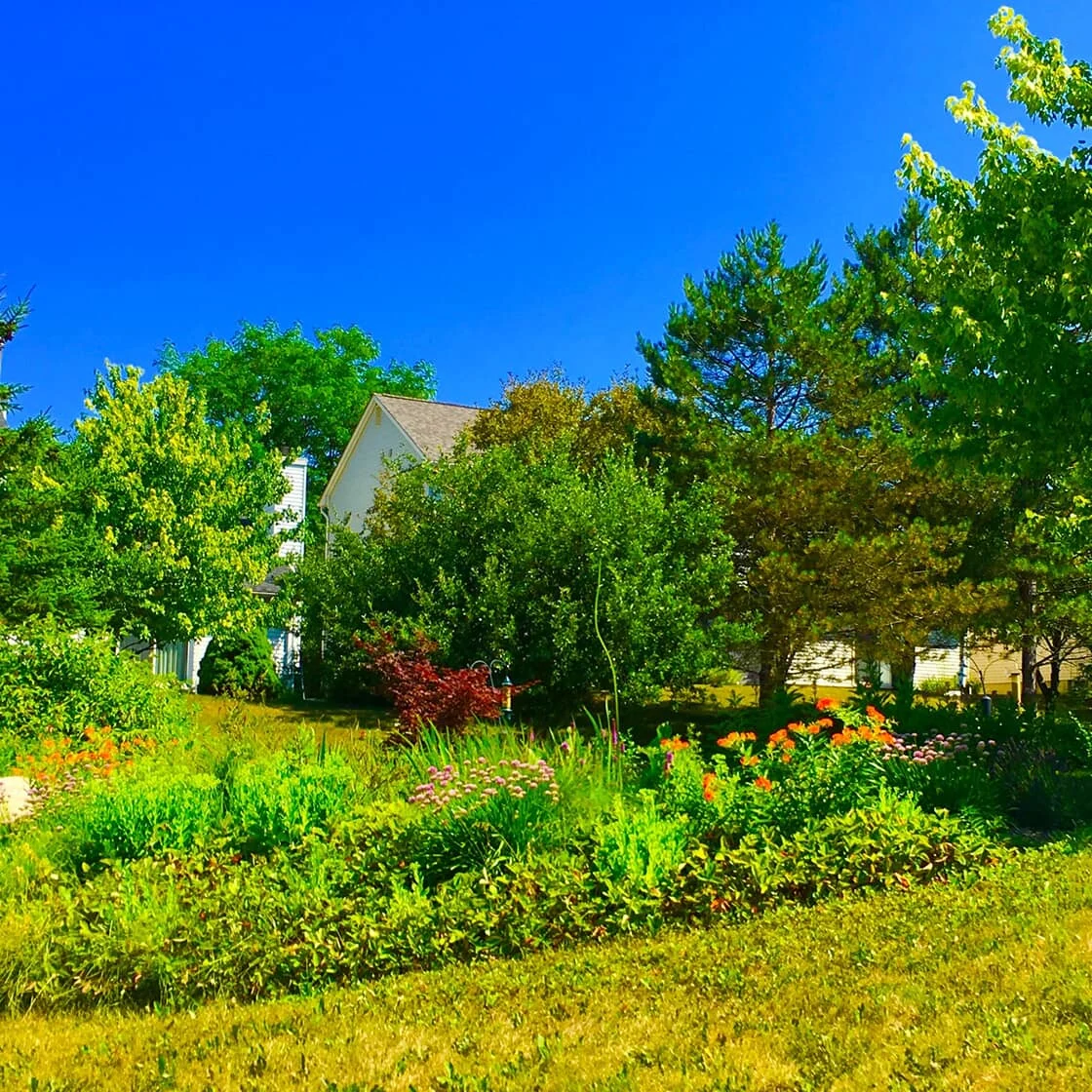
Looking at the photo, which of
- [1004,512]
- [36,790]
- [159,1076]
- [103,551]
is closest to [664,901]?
[159,1076]

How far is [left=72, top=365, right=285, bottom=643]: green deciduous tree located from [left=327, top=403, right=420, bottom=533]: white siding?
7.45m

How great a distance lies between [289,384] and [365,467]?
12.8m

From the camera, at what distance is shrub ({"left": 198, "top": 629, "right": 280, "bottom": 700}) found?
20.0 m

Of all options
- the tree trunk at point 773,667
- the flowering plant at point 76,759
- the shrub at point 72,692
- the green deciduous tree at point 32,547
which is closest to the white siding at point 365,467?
the tree trunk at point 773,667

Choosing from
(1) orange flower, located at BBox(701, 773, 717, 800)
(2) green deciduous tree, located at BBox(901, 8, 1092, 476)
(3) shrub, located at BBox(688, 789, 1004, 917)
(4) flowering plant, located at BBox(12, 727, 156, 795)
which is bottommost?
(3) shrub, located at BBox(688, 789, 1004, 917)

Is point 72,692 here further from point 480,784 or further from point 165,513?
point 165,513

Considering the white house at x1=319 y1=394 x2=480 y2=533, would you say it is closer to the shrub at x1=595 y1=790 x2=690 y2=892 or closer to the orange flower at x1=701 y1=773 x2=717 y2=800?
the orange flower at x1=701 y1=773 x2=717 y2=800

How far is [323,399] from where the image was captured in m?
43.0

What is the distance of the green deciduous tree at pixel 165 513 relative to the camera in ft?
66.6

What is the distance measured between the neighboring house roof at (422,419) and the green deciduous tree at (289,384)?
34.9ft

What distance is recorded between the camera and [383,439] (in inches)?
1210

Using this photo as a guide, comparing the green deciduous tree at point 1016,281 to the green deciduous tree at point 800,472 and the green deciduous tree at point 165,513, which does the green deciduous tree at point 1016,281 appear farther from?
the green deciduous tree at point 165,513

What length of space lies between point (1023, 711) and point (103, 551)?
52.4 ft

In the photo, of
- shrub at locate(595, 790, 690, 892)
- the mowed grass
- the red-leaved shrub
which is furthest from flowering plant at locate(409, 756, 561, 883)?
the red-leaved shrub
